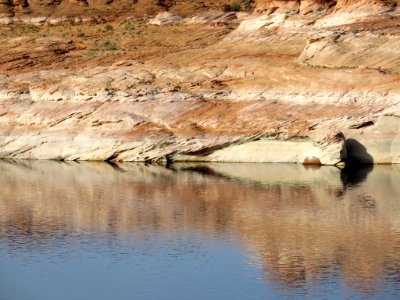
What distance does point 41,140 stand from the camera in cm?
5006

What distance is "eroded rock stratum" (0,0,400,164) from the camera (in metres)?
46.0

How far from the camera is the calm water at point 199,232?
81.6 feet

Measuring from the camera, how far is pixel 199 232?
3184cm

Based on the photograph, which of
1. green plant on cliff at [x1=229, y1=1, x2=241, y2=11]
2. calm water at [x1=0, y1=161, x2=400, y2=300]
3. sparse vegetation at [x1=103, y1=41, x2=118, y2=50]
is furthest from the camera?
green plant on cliff at [x1=229, y1=1, x2=241, y2=11]

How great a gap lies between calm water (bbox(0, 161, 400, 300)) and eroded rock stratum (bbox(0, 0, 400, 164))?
125 centimetres

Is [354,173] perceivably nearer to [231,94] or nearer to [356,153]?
[356,153]

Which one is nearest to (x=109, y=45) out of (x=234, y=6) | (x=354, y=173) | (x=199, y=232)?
(x=234, y=6)

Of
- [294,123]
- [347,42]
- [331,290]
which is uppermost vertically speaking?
[347,42]

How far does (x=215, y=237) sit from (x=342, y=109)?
16469 millimetres

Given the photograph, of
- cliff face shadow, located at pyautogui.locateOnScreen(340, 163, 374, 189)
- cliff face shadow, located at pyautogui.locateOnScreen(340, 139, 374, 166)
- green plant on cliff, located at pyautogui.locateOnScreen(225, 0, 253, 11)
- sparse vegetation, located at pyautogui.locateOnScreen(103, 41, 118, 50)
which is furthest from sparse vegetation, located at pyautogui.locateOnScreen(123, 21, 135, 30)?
cliff face shadow, located at pyautogui.locateOnScreen(340, 163, 374, 189)

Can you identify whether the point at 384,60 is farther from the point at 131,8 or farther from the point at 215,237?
the point at 131,8

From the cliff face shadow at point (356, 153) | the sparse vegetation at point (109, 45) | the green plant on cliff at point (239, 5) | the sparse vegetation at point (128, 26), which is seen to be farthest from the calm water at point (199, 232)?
the green plant on cliff at point (239, 5)

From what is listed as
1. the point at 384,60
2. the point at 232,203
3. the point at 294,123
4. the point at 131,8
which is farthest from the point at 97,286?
the point at 131,8

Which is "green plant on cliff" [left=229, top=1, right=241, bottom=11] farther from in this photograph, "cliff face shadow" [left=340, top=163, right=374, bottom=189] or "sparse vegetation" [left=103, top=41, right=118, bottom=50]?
"cliff face shadow" [left=340, top=163, right=374, bottom=189]
